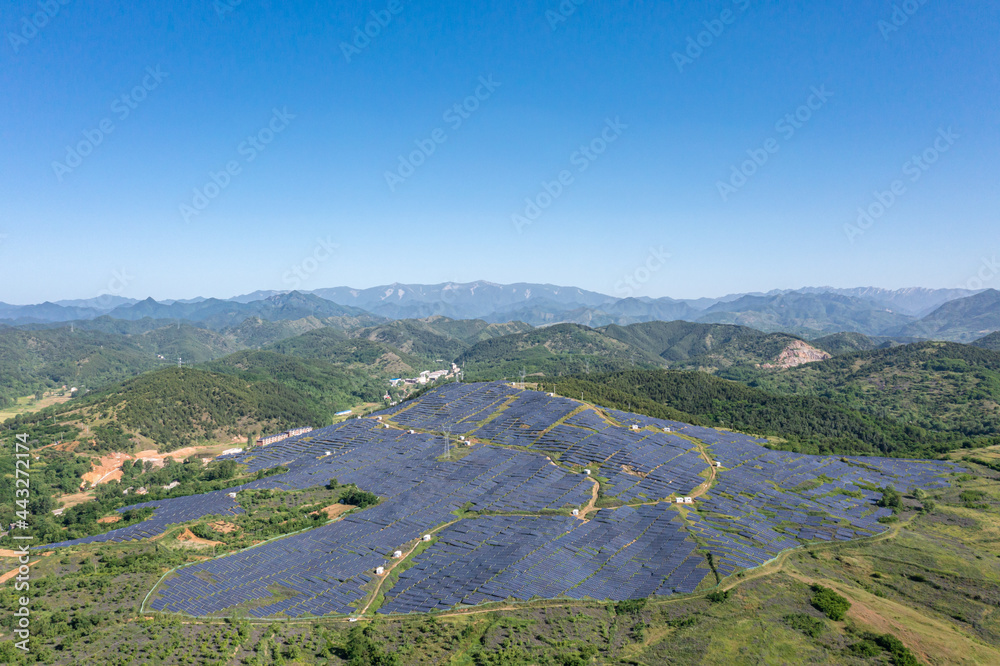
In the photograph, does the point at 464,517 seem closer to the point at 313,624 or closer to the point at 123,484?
the point at 313,624

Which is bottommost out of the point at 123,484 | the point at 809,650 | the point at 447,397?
the point at 123,484

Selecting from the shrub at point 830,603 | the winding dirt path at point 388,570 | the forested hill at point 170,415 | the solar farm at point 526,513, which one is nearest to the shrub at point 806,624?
the shrub at point 830,603

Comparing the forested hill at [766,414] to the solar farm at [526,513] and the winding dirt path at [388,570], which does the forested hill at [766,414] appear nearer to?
the solar farm at [526,513]

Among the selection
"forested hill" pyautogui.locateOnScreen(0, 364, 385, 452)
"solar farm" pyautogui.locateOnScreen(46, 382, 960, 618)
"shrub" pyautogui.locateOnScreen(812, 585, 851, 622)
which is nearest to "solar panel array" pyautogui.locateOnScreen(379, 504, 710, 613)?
"solar farm" pyautogui.locateOnScreen(46, 382, 960, 618)

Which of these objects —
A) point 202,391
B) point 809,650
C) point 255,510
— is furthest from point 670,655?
point 202,391

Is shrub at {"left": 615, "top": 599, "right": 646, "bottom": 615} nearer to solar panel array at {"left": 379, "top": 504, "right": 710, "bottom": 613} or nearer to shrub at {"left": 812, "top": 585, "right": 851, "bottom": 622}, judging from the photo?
solar panel array at {"left": 379, "top": 504, "right": 710, "bottom": 613}

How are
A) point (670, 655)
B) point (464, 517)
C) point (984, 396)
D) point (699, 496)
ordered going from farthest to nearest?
point (984, 396) → point (699, 496) → point (464, 517) → point (670, 655)

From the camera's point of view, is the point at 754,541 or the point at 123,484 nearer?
the point at 754,541
